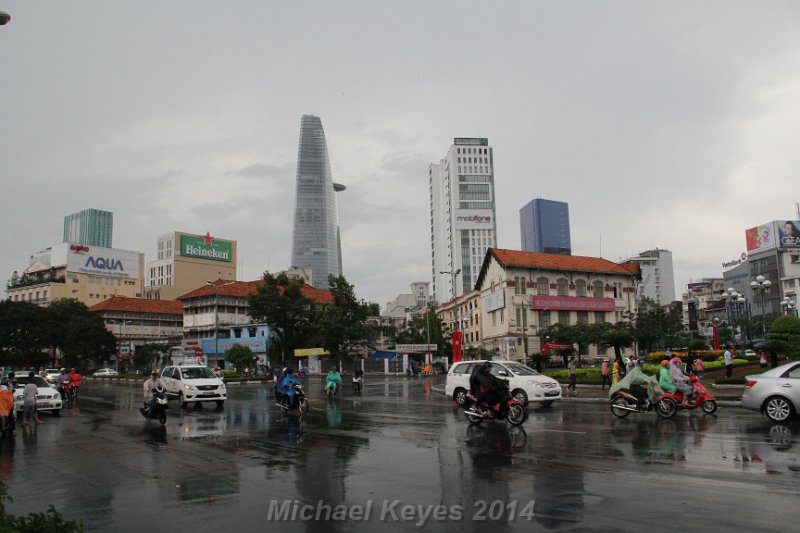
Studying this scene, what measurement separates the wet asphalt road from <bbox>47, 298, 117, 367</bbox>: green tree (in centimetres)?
6995

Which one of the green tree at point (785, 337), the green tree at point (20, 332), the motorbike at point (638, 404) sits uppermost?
the green tree at point (20, 332)

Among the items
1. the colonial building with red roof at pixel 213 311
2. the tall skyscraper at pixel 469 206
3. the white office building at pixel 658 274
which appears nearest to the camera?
the colonial building with red roof at pixel 213 311

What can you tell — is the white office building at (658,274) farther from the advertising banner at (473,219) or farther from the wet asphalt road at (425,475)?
the wet asphalt road at (425,475)

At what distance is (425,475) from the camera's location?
8844mm

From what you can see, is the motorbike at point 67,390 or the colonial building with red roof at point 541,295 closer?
the motorbike at point 67,390

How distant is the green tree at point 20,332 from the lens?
7681 cm

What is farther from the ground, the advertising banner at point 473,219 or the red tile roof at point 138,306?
the advertising banner at point 473,219

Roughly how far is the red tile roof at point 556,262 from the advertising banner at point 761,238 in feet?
130

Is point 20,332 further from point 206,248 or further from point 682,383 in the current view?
point 682,383

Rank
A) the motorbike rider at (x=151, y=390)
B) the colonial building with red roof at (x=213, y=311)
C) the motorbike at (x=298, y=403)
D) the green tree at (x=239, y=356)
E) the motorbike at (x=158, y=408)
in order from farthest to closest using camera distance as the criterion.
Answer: the colonial building with red roof at (x=213, y=311)
the green tree at (x=239, y=356)
the motorbike at (x=298, y=403)
the motorbike rider at (x=151, y=390)
the motorbike at (x=158, y=408)

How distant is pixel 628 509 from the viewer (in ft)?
21.6

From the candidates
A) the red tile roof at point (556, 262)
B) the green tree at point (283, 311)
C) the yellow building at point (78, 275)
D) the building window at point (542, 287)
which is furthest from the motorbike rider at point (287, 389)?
the yellow building at point (78, 275)

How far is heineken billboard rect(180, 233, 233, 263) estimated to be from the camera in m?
119

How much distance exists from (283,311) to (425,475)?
59.9 metres
